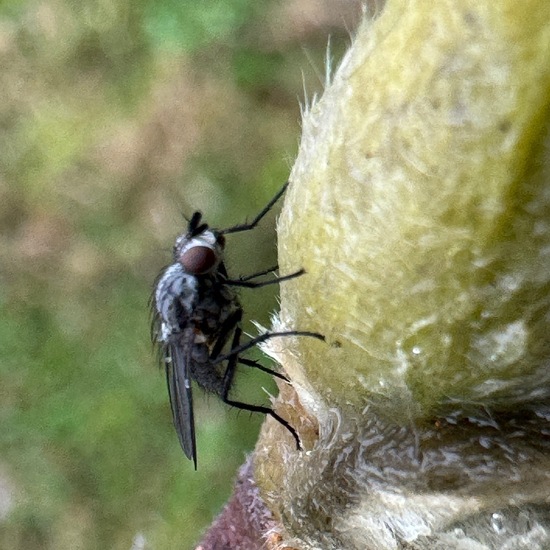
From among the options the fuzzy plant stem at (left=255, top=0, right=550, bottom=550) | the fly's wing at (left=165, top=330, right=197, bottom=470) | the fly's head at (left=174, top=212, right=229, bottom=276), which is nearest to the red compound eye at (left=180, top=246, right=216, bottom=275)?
the fly's head at (left=174, top=212, right=229, bottom=276)

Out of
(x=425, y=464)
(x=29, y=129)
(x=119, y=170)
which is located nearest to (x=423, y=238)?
(x=425, y=464)

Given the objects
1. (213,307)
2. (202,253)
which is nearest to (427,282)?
(202,253)

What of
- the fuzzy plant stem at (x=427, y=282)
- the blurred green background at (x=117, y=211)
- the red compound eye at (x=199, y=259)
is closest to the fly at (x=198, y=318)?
the red compound eye at (x=199, y=259)

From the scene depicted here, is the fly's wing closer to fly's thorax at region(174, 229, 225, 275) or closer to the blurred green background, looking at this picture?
fly's thorax at region(174, 229, 225, 275)

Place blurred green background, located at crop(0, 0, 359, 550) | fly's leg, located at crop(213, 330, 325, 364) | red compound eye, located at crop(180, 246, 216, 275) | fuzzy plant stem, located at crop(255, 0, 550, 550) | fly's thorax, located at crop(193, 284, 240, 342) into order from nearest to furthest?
fuzzy plant stem, located at crop(255, 0, 550, 550), fly's leg, located at crop(213, 330, 325, 364), red compound eye, located at crop(180, 246, 216, 275), fly's thorax, located at crop(193, 284, 240, 342), blurred green background, located at crop(0, 0, 359, 550)

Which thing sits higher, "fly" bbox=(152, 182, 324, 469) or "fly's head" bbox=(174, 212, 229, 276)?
"fly's head" bbox=(174, 212, 229, 276)

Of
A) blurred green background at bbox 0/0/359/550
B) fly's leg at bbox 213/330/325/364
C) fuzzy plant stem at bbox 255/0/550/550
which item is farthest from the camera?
blurred green background at bbox 0/0/359/550

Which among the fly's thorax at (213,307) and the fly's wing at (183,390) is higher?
the fly's thorax at (213,307)

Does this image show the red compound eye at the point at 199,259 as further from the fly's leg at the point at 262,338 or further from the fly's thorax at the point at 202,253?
the fly's leg at the point at 262,338
